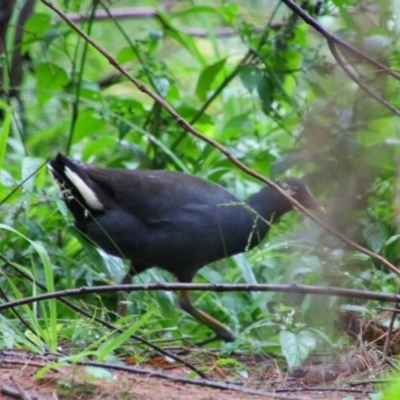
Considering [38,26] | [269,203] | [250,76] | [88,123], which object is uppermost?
[38,26]

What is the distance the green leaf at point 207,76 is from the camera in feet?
16.3

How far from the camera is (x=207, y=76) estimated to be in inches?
198

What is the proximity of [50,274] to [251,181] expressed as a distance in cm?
268

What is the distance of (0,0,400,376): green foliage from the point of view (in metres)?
3.70

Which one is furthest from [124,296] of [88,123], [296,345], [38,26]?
[38,26]

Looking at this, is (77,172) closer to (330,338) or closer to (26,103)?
(330,338)

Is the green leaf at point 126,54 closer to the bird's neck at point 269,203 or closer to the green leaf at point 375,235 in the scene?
the bird's neck at point 269,203

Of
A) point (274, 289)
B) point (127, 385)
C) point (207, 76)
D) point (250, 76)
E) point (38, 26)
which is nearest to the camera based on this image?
point (274, 289)

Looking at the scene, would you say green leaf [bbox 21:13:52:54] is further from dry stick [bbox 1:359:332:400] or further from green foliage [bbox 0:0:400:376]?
dry stick [bbox 1:359:332:400]

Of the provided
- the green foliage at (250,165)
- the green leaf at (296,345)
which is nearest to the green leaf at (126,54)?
the green foliage at (250,165)

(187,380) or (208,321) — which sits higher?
(187,380)

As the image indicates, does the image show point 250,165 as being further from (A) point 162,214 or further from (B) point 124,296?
(B) point 124,296

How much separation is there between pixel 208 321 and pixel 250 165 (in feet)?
3.27

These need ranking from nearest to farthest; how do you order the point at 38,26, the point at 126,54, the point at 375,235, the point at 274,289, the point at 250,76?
the point at 274,289
the point at 375,235
the point at 250,76
the point at 38,26
the point at 126,54
